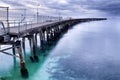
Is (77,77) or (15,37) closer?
(15,37)

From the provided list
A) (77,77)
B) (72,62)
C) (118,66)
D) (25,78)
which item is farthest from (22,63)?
(118,66)

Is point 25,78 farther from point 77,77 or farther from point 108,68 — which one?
point 108,68

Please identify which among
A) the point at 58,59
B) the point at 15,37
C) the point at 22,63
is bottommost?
the point at 58,59

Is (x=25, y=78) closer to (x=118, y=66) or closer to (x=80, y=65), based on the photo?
(x=80, y=65)

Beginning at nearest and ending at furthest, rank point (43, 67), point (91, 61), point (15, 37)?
point (15, 37)
point (43, 67)
point (91, 61)

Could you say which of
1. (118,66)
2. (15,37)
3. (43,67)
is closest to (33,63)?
(43,67)

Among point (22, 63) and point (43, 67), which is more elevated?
point (22, 63)

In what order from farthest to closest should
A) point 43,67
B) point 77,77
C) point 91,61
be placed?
point 91,61 < point 43,67 < point 77,77

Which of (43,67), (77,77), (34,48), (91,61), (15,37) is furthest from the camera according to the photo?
(91,61)

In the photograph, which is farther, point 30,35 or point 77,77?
point 30,35
